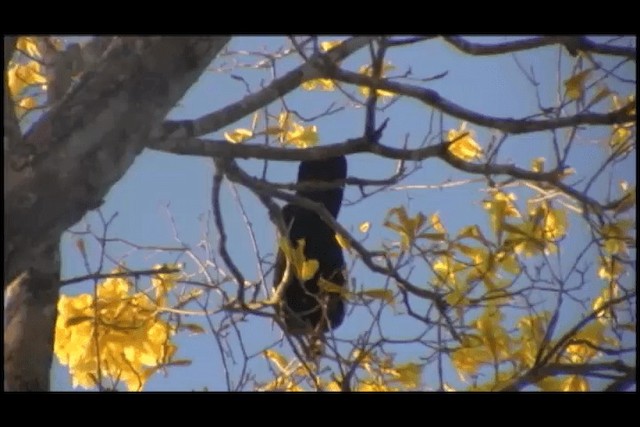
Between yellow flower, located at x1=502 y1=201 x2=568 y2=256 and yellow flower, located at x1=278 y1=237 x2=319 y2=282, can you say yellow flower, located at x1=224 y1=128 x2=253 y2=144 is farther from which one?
yellow flower, located at x1=502 y1=201 x2=568 y2=256

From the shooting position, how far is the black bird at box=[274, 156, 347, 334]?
2.22 m

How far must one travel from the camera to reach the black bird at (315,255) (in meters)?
2.22

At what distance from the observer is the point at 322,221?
7.88 ft

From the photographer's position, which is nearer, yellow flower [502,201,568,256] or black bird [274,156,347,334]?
yellow flower [502,201,568,256]

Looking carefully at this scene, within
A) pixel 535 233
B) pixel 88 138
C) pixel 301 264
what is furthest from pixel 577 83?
pixel 88 138

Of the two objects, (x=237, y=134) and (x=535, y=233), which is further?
(x=237, y=134)

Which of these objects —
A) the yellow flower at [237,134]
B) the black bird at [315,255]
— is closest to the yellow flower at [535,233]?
the black bird at [315,255]

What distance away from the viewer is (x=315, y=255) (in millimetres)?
2416

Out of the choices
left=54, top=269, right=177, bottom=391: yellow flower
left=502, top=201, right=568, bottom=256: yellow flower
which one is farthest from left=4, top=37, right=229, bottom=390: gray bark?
left=502, top=201, right=568, bottom=256: yellow flower

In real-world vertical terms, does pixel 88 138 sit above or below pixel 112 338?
above

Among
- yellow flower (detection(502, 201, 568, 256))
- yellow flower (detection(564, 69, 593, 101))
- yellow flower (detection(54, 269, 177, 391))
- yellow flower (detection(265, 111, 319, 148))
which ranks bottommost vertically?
yellow flower (detection(54, 269, 177, 391))

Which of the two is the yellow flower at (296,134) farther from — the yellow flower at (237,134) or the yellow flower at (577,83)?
the yellow flower at (577,83)

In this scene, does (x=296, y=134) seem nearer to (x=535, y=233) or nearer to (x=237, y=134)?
(x=237, y=134)
